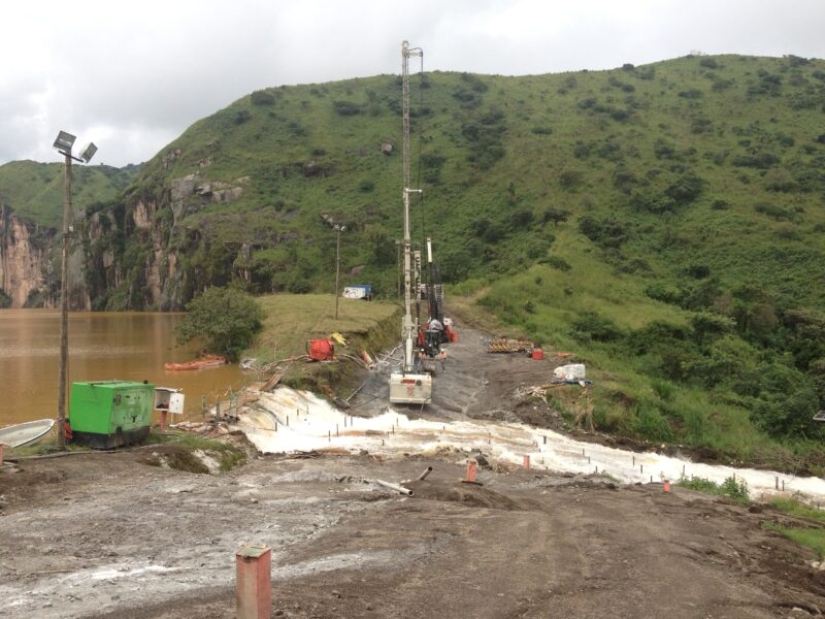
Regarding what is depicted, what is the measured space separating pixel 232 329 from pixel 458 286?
2588 centimetres

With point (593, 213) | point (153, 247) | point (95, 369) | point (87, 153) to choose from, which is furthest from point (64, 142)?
point (153, 247)

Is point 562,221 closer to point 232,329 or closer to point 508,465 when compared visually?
point 232,329

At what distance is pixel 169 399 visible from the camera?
17125 millimetres

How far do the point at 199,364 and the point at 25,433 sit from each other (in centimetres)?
1973

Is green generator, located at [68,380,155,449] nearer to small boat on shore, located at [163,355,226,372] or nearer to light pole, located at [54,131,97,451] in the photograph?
light pole, located at [54,131,97,451]

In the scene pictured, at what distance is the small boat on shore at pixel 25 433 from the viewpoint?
14.0 metres

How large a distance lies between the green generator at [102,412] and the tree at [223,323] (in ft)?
67.1

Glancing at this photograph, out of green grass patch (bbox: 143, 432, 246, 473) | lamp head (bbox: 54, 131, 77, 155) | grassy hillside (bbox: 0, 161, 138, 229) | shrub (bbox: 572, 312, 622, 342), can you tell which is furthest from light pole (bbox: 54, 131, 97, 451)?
grassy hillside (bbox: 0, 161, 138, 229)

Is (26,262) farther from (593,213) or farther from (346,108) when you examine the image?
(593,213)

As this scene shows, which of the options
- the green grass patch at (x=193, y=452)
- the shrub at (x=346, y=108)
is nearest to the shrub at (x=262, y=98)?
the shrub at (x=346, y=108)

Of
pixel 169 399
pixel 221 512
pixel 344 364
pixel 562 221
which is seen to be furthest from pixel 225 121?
pixel 221 512

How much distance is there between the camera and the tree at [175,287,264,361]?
116 feet

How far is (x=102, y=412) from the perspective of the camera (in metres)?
14.3

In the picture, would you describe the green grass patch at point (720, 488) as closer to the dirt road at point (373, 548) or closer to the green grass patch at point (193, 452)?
the dirt road at point (373, 548)
